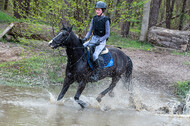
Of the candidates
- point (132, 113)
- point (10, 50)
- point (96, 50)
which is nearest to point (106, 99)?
point (132, 113)

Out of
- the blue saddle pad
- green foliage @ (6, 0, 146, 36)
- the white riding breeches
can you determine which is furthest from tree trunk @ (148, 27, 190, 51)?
the white riding breeches

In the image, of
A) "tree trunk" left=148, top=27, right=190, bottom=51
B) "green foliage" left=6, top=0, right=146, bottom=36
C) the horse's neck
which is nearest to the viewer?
the horse's neck

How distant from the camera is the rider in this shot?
7.79m

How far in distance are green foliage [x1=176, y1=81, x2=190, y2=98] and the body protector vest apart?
5.04 m

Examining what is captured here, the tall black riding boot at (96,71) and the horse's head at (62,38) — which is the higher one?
the horse's head at (62,38)

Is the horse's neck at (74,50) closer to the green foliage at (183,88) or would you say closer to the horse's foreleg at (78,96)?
the horse's foreleg at (78,96)

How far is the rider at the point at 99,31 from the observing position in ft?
25.6

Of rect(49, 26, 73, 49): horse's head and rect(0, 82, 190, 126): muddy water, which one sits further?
rect(49, 26, 73, 49): horse's head

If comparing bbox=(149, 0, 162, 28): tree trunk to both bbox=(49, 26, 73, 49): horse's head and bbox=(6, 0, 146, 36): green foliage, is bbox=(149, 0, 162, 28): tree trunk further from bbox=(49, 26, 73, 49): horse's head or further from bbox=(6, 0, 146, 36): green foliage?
bbox=(49, 26, 73, 49): horse's head

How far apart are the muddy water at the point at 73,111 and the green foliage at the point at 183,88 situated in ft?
4.24

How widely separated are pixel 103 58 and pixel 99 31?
2.98ft

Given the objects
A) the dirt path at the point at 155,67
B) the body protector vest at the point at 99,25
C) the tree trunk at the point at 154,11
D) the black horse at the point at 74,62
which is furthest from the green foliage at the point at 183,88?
the tree trunk at the point at 154,11

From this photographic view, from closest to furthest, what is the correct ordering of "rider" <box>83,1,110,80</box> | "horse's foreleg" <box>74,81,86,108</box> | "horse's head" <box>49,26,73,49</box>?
"horse's head" <box>49,26,73,49</box> → "horse's foreleg" <box>74,81,86,108</box> → "rider" <box>83,1,110,80</box>

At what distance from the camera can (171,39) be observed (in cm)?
1825
